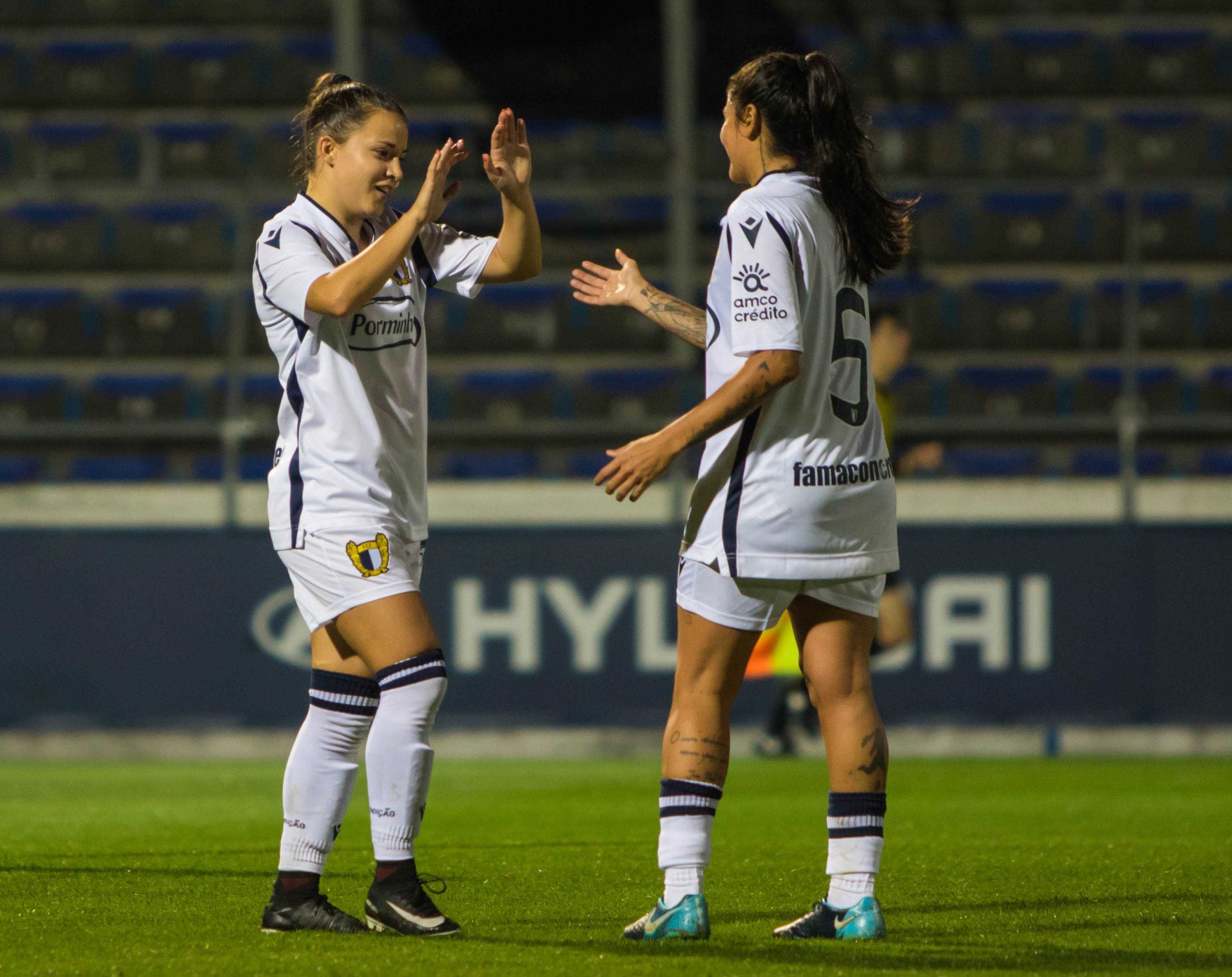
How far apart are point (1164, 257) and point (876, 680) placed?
17.1 ft

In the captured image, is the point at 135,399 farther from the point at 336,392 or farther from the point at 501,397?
the point at 336,392

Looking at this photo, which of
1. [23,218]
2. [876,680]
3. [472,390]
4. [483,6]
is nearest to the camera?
[876,680]

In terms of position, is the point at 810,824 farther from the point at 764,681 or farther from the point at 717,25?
the point at 717,25

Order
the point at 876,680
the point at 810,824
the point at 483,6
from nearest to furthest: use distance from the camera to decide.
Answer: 1. the point at 810,824
2. the point at 876,680
3. the point at 483,6

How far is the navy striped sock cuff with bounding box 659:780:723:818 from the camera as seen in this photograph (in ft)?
11.6

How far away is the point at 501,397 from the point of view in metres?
12.3

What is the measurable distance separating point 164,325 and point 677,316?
31.2ft

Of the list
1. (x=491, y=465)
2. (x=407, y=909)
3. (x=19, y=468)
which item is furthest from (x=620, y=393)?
(x=407, y=909)

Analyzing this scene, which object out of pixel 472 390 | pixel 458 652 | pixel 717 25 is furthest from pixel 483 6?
pixel 458 652

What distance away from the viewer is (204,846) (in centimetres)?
561

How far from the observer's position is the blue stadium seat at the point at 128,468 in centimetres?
1172

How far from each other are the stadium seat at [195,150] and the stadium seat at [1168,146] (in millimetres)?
6835

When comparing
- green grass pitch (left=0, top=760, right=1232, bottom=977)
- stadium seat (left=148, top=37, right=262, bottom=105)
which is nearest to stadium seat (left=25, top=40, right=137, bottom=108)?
stadium seat (left=148, top=37, right=262, bottom=105)

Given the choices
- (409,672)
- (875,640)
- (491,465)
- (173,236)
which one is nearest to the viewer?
(409,672)
